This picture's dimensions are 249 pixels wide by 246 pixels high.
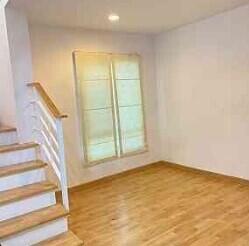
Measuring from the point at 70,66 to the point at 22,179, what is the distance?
188cm

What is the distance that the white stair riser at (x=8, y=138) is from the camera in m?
2.95

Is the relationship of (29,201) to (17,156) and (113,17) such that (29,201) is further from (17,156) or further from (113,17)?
(113,17)

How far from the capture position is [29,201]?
8.01 ft

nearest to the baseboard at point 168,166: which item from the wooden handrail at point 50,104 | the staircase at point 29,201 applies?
the staircase at point 29,201

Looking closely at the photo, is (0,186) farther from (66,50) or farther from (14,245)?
(66,50)

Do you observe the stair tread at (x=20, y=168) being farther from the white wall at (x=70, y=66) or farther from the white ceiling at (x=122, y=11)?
the white ceiling at (x=122, y=11)

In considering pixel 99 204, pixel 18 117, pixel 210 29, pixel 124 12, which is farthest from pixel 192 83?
pixel 18 117

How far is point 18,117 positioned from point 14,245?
133 centimetres

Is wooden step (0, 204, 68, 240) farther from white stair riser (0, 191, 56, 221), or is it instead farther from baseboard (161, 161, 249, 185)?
baseboard (161, 161, 249, 185)

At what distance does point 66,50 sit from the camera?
3.85 meters

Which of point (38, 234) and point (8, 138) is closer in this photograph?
point (38, 234)

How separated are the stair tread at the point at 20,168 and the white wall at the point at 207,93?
101 inches

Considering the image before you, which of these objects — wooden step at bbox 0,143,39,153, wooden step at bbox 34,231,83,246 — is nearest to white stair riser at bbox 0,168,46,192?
wooden step at bbox 0,143,39,153

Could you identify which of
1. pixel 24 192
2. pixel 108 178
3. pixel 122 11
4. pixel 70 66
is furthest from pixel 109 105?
pixel 24 192
